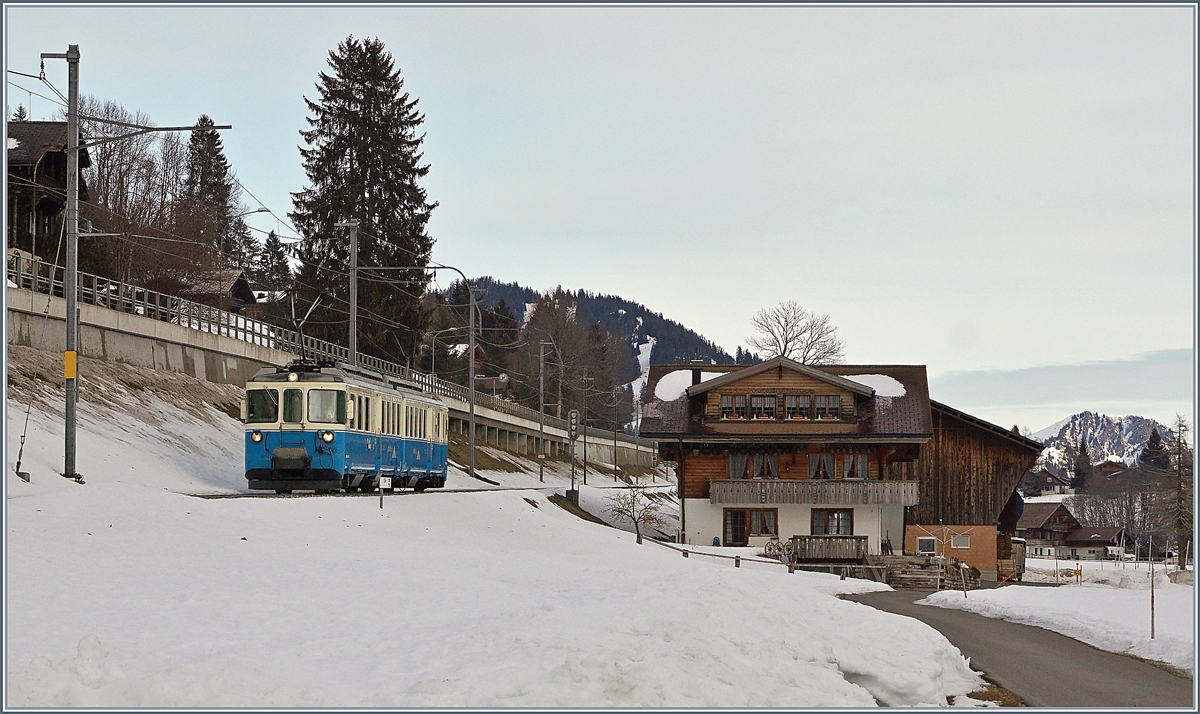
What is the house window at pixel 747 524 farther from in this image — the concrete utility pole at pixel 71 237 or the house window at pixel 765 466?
the concrete utility pole at pixel 71 237

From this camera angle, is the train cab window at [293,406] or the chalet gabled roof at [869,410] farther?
the chalet gabled roof at [869,410]

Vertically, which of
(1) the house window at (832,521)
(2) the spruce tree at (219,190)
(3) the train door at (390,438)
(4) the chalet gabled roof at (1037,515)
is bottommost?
(4) the chalet gabled roof at (1037,515)

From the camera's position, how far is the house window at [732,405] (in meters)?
Answer: 50.8

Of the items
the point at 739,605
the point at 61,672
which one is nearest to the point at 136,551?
the point at 61,672

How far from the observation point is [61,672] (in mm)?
10867

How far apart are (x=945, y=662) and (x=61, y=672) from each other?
10.7m

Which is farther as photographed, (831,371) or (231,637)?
(831,371)

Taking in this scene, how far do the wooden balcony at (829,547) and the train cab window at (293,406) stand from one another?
19.5 m

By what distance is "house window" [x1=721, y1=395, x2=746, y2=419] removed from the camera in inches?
1998

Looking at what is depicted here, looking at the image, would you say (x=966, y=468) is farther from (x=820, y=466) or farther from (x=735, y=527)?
(x=735, y=527)

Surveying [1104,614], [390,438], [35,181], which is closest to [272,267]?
[35,181]

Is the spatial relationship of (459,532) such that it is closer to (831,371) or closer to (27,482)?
(27,482)

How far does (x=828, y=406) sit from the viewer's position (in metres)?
50.5

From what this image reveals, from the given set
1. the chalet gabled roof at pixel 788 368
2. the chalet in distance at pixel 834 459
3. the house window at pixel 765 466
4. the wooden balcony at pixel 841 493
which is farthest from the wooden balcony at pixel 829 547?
the chalet gabled roof at pixel 788 368
